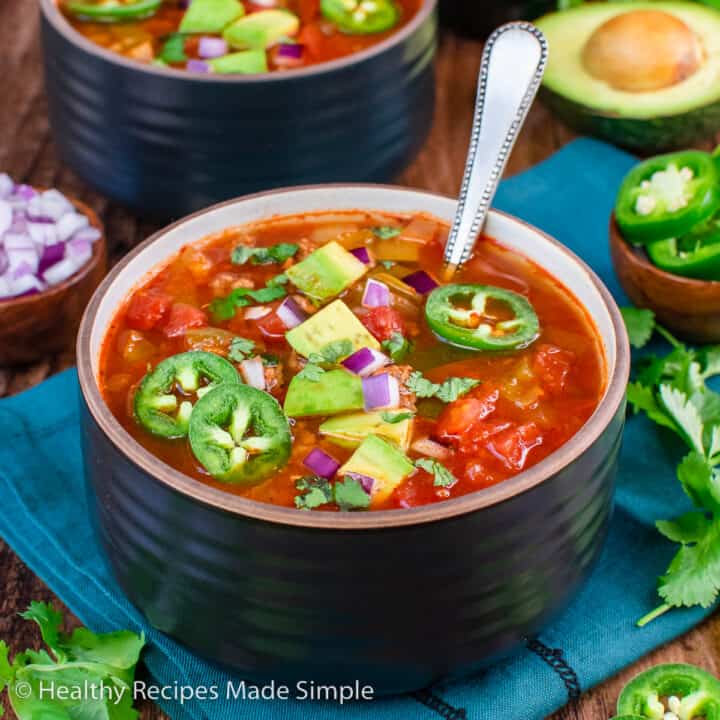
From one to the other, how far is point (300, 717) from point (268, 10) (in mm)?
2240

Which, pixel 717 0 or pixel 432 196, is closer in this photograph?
pixel 432 196

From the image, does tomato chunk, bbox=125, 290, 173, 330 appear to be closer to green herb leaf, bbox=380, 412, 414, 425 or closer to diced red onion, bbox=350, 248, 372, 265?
diced red onion, bbox=350, 248, 372, 265

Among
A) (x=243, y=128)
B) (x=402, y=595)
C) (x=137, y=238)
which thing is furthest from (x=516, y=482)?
(x=137, y=238)

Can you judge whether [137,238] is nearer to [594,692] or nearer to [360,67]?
[360,67]

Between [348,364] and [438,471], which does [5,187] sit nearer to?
[348,364]

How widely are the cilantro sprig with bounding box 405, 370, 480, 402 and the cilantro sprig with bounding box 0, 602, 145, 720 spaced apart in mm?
Answer: 723

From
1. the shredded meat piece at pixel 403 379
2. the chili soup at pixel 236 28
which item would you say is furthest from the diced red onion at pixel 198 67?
the shredded meat piece at pixel 403 379

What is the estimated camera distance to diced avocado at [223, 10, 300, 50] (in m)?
3.79

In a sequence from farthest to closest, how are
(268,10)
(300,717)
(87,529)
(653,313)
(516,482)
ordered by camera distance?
(268,10) → (653,313) → (87,529) → (300,717) → (516,482)

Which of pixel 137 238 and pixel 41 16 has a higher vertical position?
pixel 41 16

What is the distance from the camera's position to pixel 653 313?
134 inches

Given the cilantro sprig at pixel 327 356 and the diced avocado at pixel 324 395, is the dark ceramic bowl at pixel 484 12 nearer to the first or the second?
the cilantro sprig at pixel 327 356

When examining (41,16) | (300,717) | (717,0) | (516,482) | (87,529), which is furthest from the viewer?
(717,0)

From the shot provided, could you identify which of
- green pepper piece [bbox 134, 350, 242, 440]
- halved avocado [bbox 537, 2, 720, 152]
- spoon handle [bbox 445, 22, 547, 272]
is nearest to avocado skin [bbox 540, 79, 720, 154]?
halved avocado [bbox 537, 2, 720, 152]
